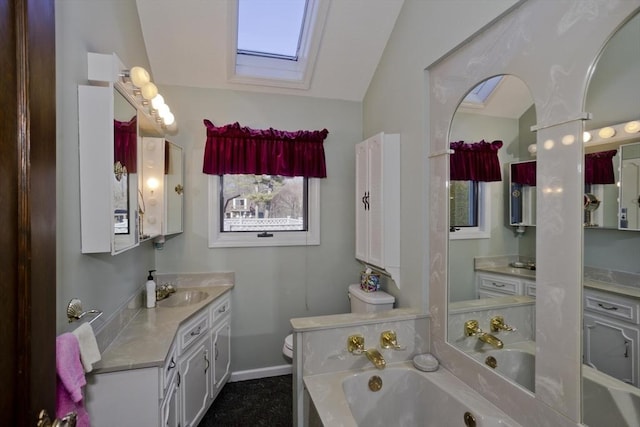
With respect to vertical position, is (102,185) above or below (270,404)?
above

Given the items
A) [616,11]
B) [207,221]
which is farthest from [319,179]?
→ [616,11]

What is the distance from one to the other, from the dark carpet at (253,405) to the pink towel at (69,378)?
131 centimetres

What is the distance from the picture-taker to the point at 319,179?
8.98ft

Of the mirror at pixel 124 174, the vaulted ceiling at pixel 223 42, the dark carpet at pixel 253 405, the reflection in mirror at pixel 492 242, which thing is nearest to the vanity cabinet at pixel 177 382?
the dark carpet at pixel 253 405

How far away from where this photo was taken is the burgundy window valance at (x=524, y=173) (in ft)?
3.89

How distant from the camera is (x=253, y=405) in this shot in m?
2.24

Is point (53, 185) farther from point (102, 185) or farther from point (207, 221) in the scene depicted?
point (207, 221)

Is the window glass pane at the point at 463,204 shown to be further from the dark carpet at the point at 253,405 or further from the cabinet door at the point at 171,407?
the dark carpet at the point at 253,405

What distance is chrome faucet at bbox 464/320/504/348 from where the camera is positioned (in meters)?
1.38

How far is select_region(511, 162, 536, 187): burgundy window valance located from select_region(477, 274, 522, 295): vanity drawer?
0.43 meters

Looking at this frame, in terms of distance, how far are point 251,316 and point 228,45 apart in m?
2.19

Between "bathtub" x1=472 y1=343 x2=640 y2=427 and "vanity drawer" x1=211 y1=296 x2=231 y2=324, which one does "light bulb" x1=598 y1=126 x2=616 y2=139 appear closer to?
"bathtub" x1=472 y1=343 x2=640 y2=427

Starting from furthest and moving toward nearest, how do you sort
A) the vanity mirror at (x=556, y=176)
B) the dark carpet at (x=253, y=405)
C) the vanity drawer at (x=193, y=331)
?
1. the dark carpet at (x=253, y=405)
2. the vanity drawer at (x=193, y=331)
3. the vanity mirror at (x=556, y=176)

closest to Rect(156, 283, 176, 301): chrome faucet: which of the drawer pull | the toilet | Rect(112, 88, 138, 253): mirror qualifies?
Rect(112, 88, 138, 253): mirror
